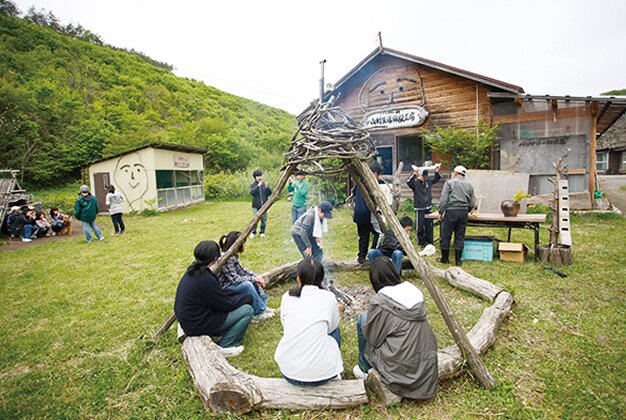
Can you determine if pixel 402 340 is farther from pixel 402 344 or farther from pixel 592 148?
pixel 592 148

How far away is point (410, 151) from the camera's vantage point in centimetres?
1370

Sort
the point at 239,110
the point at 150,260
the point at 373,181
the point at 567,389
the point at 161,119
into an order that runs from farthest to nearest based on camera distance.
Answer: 1. the point at 239,110
2. the point at 161,119
3. the point at 150,260
4. the point at 373,181
5. the point at 567,389

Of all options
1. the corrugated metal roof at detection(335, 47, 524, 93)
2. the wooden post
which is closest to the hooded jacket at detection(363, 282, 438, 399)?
the corrugated metal roof at detection(335, 47, 524, 93)

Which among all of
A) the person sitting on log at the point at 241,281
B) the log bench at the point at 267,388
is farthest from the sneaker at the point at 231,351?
the person sitting on log at the point at 241,281

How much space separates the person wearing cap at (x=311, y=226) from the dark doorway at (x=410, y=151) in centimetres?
885

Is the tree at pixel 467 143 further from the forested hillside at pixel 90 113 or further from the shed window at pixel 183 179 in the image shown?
the forested hillside at pixel 90 113

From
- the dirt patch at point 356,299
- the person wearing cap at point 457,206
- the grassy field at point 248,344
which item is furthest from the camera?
the person wearing cap at point 457,206

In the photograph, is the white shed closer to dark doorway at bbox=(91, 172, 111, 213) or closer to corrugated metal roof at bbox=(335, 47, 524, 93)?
dark doorway at bbox=(91, 172, 111, 213)

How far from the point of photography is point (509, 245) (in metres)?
6.40

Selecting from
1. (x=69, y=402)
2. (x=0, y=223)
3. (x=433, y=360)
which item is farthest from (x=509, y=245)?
(x=0, y=223)

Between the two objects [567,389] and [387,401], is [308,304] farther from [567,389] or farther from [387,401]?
[567,389]

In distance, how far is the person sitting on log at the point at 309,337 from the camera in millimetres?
2553

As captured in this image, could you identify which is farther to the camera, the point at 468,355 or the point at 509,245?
the point at 509,245

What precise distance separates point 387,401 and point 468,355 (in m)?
0.88
